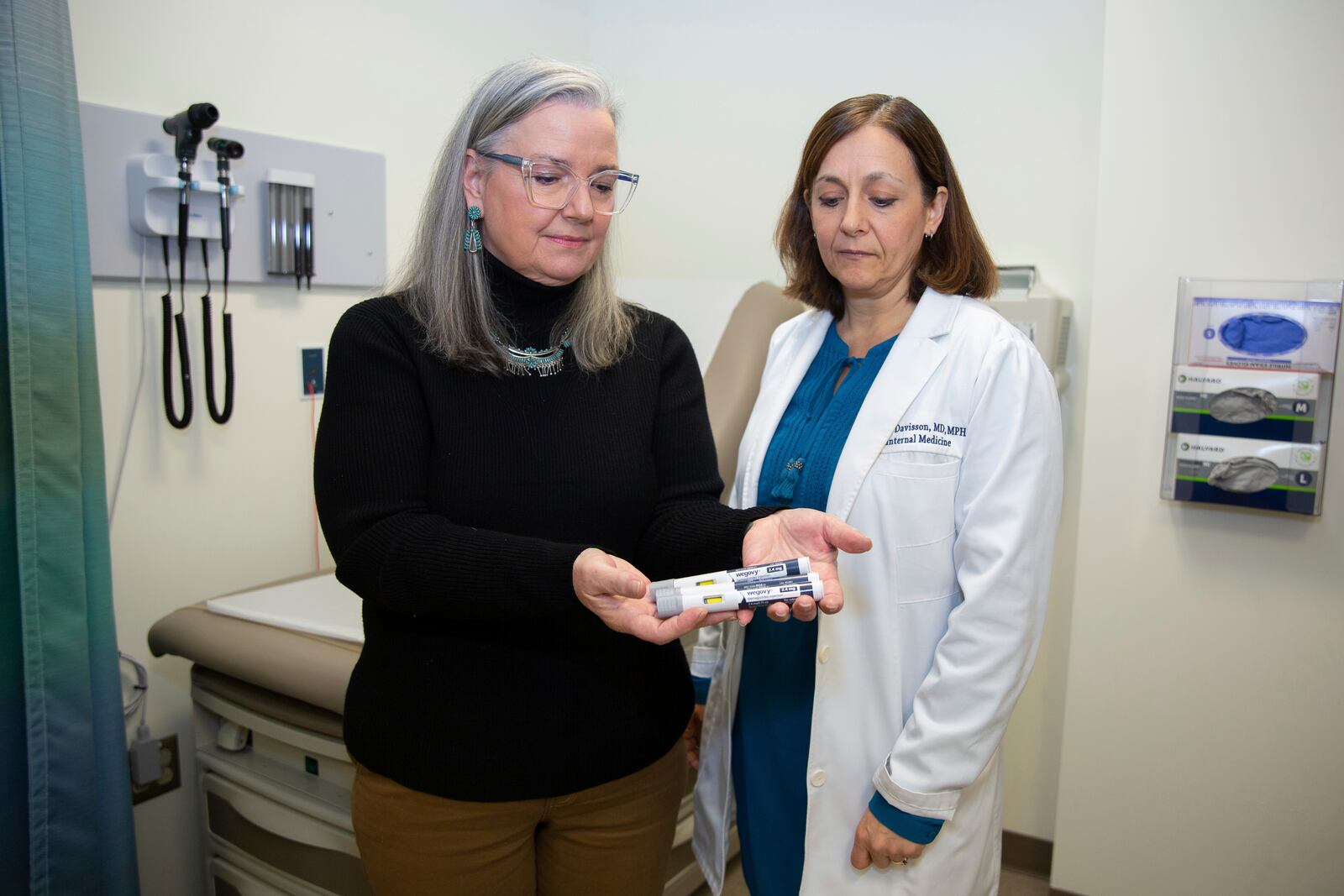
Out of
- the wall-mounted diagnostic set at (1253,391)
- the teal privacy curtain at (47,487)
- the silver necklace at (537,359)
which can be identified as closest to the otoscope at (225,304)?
the teal privacy curtain at (47,487)

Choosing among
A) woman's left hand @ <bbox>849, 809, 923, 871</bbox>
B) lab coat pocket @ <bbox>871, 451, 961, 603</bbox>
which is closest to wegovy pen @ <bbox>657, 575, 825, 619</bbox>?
lab coat pocket @ <bbox>871, 451, 961, 603</bbox>

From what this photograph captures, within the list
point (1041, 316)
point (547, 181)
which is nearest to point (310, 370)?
point (547, 181)

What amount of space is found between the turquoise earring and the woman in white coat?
0.46m

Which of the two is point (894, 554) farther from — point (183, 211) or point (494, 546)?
point (183, 211)

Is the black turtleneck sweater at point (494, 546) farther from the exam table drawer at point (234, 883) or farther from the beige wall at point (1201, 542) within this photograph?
the beige wall at point (1201, 542)

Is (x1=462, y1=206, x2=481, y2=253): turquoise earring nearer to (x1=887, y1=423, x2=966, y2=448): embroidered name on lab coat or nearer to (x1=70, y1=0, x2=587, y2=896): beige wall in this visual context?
(x1=887, y1=423, x2=966, y2=448): embroidered name on lab coat

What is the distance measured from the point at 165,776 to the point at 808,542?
4.56ft

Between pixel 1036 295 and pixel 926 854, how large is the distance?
1233 millimetres

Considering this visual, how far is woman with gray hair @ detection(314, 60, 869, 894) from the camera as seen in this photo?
36.3 inches

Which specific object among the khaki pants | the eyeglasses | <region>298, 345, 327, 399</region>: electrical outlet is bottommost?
the khaki pants

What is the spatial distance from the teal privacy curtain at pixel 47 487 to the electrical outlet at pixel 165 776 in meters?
0.37

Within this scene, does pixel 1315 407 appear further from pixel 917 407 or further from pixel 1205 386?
pixel 917 407

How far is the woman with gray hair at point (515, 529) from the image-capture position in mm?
923

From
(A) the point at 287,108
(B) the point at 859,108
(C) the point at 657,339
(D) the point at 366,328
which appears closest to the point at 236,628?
(D) the point at 366,328
